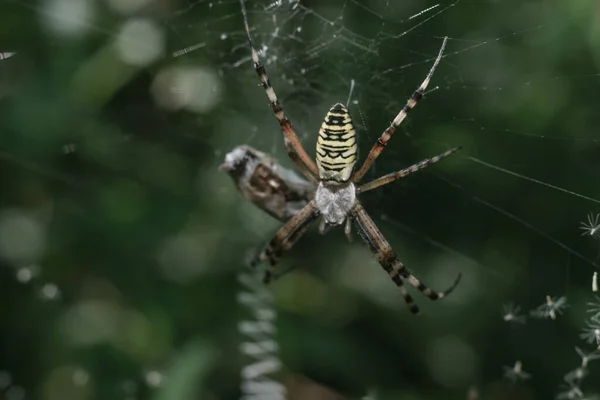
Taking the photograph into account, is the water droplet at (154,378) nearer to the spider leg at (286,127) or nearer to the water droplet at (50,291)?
the water droplet at (50,291)

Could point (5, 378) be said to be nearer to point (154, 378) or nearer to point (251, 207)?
point (154, 378)

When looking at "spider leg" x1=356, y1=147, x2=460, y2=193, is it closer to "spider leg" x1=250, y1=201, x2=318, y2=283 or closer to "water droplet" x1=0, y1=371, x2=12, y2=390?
"spider leg" x1=250, y1=201, x2=318, y2=283

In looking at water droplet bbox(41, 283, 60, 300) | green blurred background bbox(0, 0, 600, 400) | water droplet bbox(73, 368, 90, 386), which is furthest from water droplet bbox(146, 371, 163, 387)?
water droplet bbox(41, 283, 60, 300)

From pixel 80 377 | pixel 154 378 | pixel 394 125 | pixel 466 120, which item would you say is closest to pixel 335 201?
pixel 394 125

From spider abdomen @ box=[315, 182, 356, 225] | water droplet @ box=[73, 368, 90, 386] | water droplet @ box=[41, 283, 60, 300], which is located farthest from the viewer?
water droplet @ box=[41, 283, 60, 300]

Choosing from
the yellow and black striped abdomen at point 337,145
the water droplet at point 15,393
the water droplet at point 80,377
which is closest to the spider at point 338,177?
the yellow and black striped abdomen at point 337,145

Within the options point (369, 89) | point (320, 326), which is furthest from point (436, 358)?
point (369, 89)
